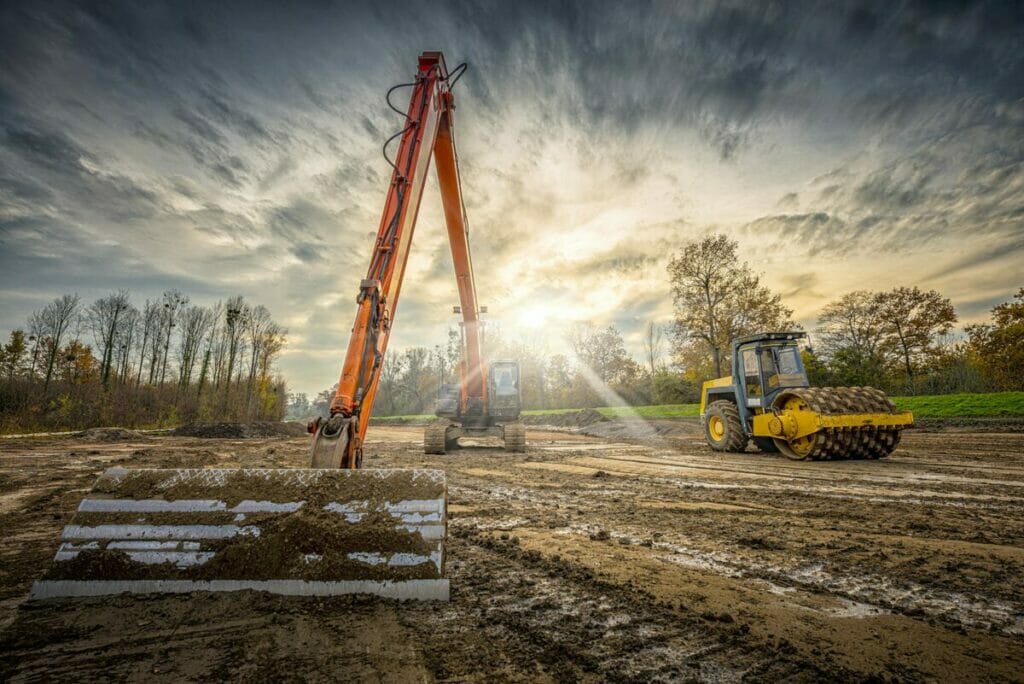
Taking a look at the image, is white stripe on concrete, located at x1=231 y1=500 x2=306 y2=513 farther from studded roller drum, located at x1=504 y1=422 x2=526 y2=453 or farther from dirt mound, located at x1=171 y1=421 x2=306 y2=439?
dirt mound, located at x1=171 y1=421 x2=306 y2=439

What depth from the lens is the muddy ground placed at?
1.63 m

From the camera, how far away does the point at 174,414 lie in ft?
84.2

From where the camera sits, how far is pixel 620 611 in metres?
2.10

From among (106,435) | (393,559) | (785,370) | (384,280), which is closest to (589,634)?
(393,559)

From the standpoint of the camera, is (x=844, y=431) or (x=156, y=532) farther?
(x=844, y=431)

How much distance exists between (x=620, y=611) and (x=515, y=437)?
884 cm

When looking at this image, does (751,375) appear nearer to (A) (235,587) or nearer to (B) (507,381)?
(B) (507,381)

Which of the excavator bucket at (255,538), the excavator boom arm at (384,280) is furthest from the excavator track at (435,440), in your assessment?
the excavator bucket at (255,538)

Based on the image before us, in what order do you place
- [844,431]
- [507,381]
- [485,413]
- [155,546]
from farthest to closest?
[507,381] → [485,413] → [844,431] → [155,546]

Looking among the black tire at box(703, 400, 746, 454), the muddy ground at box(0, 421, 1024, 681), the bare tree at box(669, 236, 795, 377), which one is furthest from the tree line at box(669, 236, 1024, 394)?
the muddy ground at box(0, 421, 1024, 681)

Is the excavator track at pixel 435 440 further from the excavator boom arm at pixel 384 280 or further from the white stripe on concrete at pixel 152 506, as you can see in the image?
the white stripe on concrete at pixel 152 506

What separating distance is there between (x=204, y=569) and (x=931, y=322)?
137 ft

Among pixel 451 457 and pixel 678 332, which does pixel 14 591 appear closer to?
pixel 451 457

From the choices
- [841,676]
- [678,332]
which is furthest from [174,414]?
[841,676]
